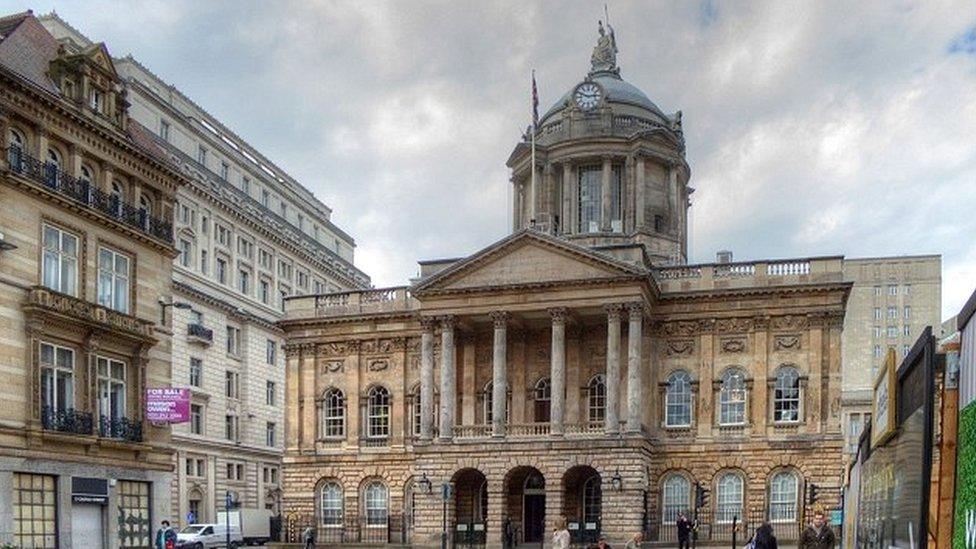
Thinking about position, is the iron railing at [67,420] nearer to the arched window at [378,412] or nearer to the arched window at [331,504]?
the arched window at [378,412]

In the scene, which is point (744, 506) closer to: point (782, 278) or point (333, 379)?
point (782, 278)

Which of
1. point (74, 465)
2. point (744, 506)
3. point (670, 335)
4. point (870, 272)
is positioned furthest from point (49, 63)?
point (870, 272)

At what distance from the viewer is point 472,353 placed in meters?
57.1

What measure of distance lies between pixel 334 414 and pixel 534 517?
41.1 ft

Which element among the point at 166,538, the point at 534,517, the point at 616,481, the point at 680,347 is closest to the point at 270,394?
the point at 534,517

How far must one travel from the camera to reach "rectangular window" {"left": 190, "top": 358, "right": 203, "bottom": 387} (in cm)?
6757

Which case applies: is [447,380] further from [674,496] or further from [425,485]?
[674,496]

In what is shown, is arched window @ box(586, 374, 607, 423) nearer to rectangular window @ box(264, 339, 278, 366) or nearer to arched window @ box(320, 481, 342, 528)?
arched window @ box(320, 481, 342, 528)

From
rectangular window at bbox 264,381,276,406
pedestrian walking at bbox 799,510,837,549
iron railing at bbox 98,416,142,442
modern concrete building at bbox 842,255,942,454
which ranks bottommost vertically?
pedestrian walking at bbox 799,510,837,549

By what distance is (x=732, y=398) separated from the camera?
53188 mm

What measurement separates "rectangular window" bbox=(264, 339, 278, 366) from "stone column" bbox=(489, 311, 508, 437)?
28645 mm

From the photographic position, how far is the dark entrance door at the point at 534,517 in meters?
54.8

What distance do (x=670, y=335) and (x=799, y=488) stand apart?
366 inches

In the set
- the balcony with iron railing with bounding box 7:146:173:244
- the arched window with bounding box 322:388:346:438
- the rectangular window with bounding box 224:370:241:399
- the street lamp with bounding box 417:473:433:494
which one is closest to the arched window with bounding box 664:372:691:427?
the street lamp with bounding box 417:473:433:494
